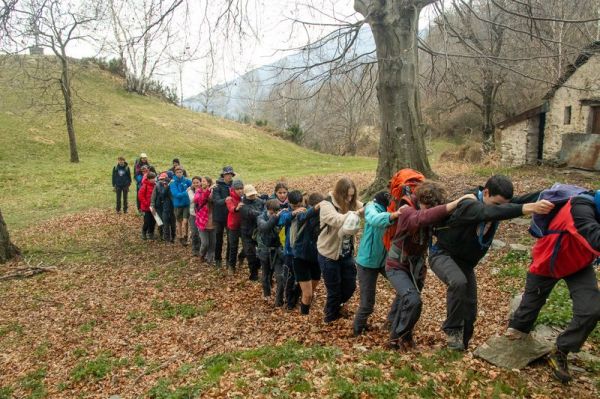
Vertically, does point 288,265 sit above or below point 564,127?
below

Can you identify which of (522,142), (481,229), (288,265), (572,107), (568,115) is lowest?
(288,265)

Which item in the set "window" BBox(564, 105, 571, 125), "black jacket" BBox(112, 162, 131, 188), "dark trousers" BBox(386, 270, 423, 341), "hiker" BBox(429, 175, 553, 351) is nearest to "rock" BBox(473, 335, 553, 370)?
"hiker" BBox(429, 175, 553, 351)

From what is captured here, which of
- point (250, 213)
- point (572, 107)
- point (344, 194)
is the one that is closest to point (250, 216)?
point (250, 213)

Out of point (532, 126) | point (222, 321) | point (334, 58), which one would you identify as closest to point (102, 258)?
point (222, 321)

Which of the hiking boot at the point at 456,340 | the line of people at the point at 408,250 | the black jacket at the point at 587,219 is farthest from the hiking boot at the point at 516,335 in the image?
the black jacket at the point at 587,219

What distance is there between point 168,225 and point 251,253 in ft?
14.5

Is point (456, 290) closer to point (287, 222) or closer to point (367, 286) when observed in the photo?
point (367, 286)

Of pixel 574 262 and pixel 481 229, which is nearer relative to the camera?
pixel 574 262

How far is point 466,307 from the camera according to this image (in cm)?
466

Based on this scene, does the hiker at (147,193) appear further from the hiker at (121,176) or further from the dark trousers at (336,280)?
the dark trousers at (336,280)

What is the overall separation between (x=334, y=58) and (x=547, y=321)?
299 inches

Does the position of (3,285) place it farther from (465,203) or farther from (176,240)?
(465,203)

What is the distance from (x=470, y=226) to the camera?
4.40 m

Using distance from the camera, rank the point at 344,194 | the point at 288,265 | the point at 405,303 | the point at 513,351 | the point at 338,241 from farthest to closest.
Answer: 1. the point at 288,265
2. the point at 338,241
3. the point at 344,194
4. the point at 405,303
5. the point at 513,351
